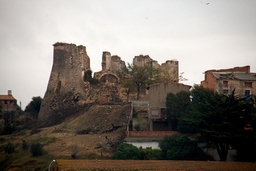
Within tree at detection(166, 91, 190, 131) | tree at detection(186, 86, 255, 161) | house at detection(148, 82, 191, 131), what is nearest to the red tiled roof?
house at detection(148, 82, 191, 131)

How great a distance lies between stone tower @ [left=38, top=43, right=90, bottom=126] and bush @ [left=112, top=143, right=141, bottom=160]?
560 inches

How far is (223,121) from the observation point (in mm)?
28609

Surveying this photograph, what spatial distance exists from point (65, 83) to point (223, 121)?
1997 cm

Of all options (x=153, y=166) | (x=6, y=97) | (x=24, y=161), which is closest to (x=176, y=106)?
(x=153, y=166)

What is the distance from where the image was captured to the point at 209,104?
29.7 m

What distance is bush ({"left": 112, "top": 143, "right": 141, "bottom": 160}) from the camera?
28.7 meters

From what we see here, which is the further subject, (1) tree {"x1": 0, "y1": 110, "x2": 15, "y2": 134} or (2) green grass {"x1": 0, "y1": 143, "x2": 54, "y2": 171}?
(1) tree {"x1": 0, "y1": 110, "x2": 15, "y2": 134}

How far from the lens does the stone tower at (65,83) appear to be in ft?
141

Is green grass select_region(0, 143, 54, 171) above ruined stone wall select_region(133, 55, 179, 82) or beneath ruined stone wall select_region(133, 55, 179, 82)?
beneath

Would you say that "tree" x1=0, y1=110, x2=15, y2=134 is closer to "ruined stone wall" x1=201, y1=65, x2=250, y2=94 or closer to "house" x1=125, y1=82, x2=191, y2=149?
"house" x1=125, y1=82, x2=191, y2=149

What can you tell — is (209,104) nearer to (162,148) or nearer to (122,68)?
(162,148)

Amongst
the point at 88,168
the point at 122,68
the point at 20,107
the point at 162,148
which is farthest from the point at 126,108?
the point at 20,107

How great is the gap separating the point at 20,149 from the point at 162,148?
12.4 meters

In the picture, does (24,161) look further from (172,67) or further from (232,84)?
(172,67)
